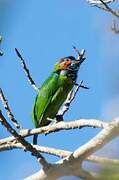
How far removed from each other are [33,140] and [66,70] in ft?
3.75

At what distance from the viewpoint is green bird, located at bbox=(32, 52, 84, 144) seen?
4.38m

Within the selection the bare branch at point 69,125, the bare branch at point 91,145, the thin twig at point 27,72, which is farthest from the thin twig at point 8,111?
the bare branch at point 91,145

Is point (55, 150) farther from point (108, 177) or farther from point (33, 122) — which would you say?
point (33, 122)

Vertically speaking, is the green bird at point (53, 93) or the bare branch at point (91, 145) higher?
the green bird at point (53, 93)


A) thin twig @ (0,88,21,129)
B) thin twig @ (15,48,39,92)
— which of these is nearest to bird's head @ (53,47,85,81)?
thin twig @ (15,48,39,92)

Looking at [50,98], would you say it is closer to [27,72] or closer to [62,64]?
[62,64]

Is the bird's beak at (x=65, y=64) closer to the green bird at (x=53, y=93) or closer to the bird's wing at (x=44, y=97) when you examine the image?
the green bird at (x=53, y=93)

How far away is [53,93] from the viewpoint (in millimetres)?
4609

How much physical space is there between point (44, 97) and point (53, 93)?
0.54 feet

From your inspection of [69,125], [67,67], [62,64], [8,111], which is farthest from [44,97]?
[69,125]

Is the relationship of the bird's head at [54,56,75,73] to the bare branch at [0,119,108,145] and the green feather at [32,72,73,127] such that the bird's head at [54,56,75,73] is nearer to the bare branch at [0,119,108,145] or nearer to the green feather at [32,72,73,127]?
the green feather at [32,72,73,127]

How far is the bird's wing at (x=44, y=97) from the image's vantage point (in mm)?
4391

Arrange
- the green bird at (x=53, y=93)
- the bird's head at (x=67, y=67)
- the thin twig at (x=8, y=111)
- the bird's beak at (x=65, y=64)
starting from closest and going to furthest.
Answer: the thin twig at (x=8, y=111), the green bird at (x=53, y=93), the bird's head at (x=67, y=67), the bird's beak at (x=65, y=64)

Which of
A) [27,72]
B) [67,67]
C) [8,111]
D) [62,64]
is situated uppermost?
[62,64]
